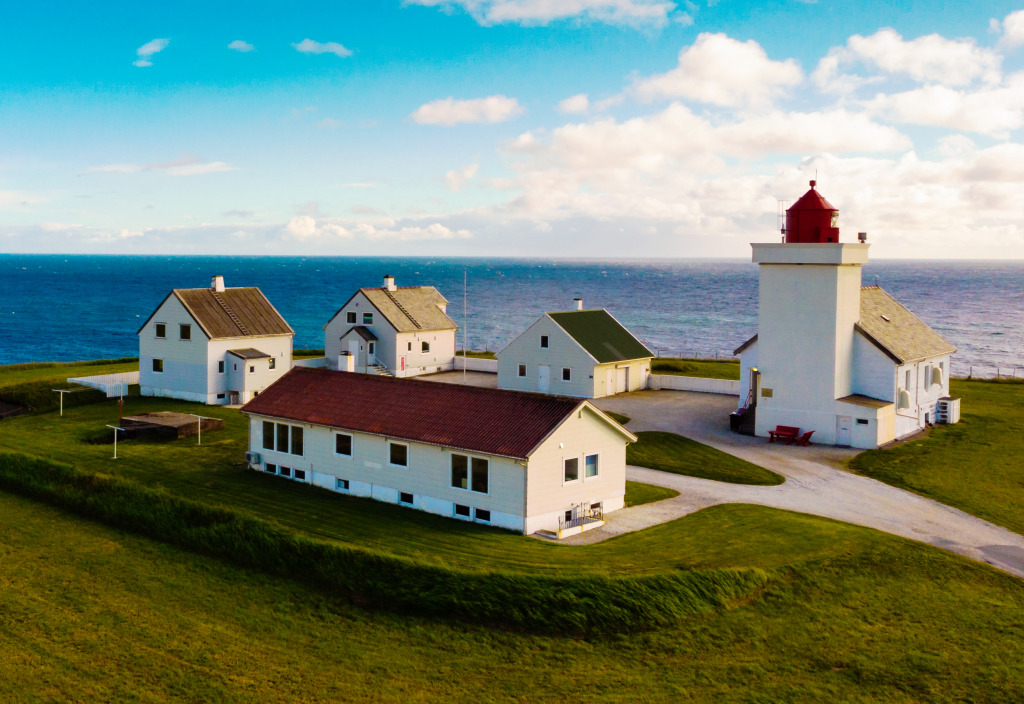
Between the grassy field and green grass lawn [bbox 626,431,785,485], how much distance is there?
909 cm

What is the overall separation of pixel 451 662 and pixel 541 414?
1089cm

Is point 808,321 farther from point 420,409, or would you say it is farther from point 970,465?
point 420,409

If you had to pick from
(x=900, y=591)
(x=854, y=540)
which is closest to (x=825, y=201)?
(x=854, y=540)

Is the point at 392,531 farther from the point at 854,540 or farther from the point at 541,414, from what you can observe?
the point at 854,540

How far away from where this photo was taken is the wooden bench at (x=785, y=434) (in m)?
44.6

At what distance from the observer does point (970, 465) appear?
130 ft

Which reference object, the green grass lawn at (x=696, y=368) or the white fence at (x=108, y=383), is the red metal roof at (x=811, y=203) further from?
the white fence at (x=108, y=383)

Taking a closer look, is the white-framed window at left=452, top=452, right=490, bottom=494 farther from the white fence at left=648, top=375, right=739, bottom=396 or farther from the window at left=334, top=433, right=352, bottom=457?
the white fence at left=648, top=375, right=739, bottom=396

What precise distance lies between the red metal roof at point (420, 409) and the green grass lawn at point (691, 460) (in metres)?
10.1

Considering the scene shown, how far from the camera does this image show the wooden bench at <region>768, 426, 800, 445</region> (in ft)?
146

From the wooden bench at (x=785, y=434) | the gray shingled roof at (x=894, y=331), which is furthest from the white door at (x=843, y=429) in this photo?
the gray shingled roof at (x=894, y=331)

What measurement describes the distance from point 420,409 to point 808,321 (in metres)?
21.6

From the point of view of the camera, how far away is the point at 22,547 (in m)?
30.5

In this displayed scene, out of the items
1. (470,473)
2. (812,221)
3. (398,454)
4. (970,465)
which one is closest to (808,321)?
(812,221)
